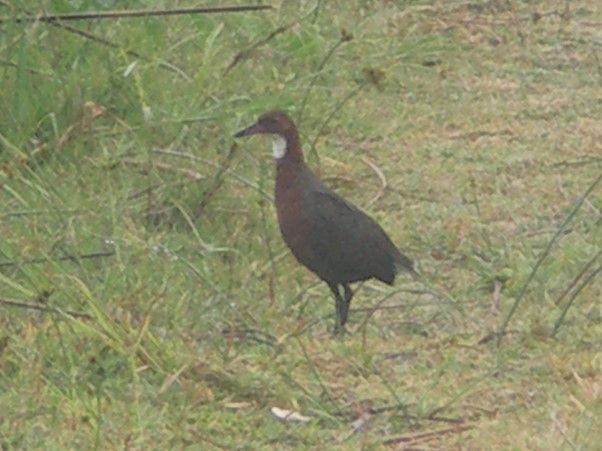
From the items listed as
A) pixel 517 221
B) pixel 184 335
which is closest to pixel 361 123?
pixel 517 221

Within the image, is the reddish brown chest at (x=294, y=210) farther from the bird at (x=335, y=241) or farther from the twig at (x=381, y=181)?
the twig at (x=381, y=181)

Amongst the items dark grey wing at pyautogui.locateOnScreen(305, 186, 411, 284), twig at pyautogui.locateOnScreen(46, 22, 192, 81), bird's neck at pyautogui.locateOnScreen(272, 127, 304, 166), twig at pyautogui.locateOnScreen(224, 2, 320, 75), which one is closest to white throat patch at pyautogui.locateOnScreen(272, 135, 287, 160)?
bird's neck at pyautogui.locateOnScreen(272, 127, 304, 166)

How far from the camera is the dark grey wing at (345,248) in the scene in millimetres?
5371

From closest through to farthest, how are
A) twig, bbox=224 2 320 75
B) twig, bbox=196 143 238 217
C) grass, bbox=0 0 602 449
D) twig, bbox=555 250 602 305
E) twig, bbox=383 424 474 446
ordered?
1. twig, bbox=383 424 474 446
2. grass, bbox=0 0 602 449
3. twig, bbox=555 250 602 305
4. twig, bbox=196 143 238 217
5. twig, bbox=224 2 320 75

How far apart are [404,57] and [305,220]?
2.44 m

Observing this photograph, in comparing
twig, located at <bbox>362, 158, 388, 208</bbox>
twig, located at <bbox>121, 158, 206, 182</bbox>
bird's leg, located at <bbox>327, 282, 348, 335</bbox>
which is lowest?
twig, located at <bbox>362, 158, 388, 208</bbox>

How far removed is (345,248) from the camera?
5.37 metres

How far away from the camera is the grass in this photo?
4574mm

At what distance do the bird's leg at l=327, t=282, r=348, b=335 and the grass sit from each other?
0.17 feet

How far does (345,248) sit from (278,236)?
2.25 feet

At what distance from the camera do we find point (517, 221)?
6.21 meters

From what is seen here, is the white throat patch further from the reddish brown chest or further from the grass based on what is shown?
the grass

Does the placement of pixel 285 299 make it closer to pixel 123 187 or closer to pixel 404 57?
pixel 123 187

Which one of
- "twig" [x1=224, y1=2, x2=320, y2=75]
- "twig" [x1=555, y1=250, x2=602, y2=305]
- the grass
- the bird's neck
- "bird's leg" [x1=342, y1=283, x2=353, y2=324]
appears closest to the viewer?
the grass
